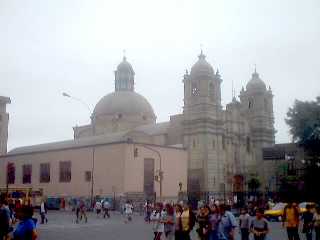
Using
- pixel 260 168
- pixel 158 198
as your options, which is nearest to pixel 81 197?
pixel 158 198

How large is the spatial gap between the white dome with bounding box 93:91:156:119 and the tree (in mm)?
31446

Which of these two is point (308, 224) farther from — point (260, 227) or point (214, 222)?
point (214, 222)

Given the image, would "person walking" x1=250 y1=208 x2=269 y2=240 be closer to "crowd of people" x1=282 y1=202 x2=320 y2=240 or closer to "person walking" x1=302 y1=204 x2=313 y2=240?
"crowd of people" x1=282 y1=202 x2=320 y2=240

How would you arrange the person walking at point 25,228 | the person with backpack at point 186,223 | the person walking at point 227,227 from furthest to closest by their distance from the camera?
the person with backpack at point 186,223 → the person walking at point 227,227 → the person walking at point 25,228

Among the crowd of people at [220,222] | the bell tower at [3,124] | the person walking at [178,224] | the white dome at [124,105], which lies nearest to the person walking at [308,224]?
the crowd of people at [220,222]

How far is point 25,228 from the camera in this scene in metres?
8.02

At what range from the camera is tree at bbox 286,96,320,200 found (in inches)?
1806

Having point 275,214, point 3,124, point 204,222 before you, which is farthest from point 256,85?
point 204,222

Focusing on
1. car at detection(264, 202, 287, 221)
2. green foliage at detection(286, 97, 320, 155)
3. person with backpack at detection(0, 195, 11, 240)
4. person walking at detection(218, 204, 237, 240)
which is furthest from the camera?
green foliage at detection(286, 97, 320, 155)

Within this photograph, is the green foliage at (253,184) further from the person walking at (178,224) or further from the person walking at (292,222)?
the person walking at (178,224)

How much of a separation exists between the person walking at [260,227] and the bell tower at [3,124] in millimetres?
72071

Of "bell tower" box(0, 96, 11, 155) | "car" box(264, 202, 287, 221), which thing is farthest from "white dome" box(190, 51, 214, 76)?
"bell tower" box(0, 96, 11, 155)

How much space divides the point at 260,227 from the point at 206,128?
153 feet

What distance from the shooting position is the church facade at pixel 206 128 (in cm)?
5956
